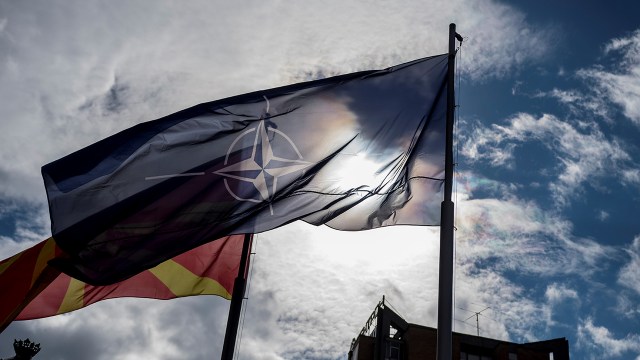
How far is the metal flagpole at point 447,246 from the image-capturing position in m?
8.12

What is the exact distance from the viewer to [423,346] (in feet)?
175

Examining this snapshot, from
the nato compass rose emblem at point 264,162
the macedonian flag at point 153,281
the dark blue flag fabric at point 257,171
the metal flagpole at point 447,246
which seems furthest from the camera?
the macedonian flag at point 153,281

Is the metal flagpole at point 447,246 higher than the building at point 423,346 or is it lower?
lower

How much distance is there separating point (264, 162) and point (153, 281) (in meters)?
5.54

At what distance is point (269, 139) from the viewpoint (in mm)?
10938

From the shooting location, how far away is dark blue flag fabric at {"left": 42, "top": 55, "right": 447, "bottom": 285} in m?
9.60

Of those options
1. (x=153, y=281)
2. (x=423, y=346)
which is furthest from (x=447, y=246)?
(x=423, y=346)

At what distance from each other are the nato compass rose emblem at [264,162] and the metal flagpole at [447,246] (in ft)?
7.84

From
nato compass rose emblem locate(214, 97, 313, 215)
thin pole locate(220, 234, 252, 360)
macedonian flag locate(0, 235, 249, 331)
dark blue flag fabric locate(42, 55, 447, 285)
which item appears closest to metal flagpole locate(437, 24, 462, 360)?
dark blue flag fabric locate(42, 55, 447, 285)

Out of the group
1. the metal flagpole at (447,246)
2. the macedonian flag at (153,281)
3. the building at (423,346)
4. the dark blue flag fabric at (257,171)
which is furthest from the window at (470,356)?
the metal flagpole at (447,246)

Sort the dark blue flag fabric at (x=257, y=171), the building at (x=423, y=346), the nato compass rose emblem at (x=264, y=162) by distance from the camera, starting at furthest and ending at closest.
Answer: the building at (x=423, y=346)
the nato compass rose emblem at (x=264, y=162)
the dark blue flag fabric at (x=257, y=171)

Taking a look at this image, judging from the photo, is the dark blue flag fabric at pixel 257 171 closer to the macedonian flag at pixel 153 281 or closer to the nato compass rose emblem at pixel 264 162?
the nato compass rose emblem at pixel 264 162

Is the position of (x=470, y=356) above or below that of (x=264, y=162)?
above

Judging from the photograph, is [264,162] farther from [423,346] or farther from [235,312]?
[423,346]
